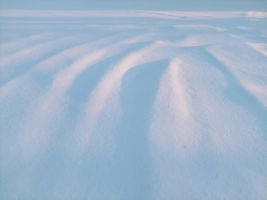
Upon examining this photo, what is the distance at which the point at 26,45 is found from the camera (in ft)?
6.81

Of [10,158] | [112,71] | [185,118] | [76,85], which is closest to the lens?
[10,158]

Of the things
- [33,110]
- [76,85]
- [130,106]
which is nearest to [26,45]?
[76,85]

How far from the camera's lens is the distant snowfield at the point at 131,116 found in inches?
40.0

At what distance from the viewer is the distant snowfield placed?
1017 mm

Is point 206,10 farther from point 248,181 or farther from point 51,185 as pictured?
point 51,185

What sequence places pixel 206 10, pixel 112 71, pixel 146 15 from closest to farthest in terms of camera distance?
pixel 112 71
pixel 146 15
pixel 206 10

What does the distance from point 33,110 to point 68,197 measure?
54 cm

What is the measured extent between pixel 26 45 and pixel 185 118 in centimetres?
129

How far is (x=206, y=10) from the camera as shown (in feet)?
10.8

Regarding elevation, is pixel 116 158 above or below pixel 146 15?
below

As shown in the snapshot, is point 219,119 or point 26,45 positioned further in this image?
point 26,45

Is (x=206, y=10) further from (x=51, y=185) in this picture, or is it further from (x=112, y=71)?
(x=51, y=185)

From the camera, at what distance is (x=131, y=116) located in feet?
4.38

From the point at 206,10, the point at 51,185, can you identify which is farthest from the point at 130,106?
the point at 206,10
